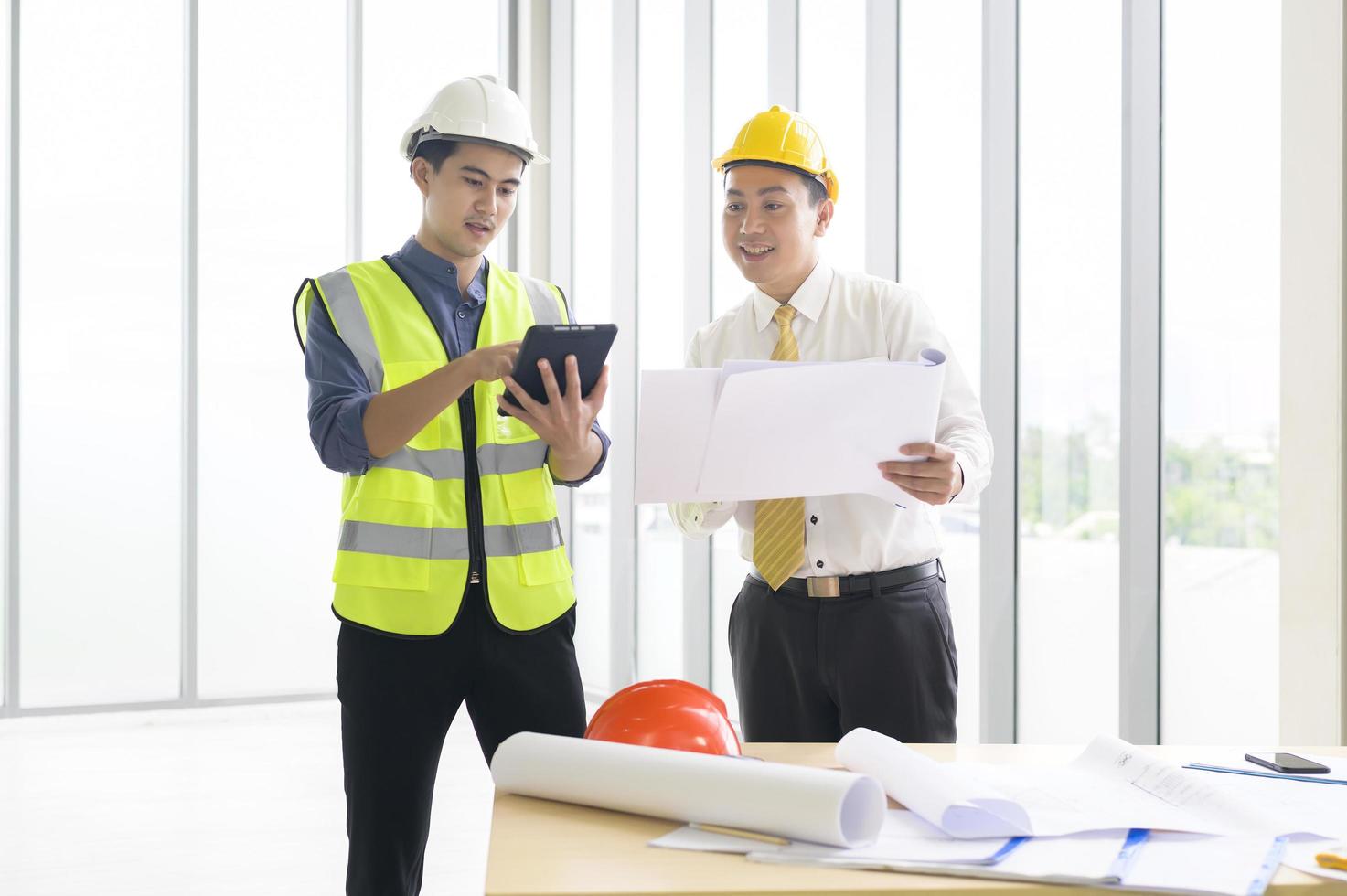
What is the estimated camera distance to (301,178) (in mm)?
5320

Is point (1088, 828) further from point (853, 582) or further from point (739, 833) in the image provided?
point (853, 582)

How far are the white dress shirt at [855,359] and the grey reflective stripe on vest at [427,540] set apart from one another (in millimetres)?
277

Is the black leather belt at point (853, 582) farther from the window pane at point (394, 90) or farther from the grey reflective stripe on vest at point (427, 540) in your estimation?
the window pane at point (394, 90)

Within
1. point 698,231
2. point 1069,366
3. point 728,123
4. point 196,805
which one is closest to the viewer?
point 1069,366

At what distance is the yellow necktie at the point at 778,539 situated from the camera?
76.4 inches

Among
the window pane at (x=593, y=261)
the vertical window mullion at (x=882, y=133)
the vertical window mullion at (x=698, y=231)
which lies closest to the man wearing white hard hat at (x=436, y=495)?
the vertical window mullion at (x=882, y=133)

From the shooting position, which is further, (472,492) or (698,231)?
(698,231)

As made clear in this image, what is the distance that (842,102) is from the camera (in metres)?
3.86

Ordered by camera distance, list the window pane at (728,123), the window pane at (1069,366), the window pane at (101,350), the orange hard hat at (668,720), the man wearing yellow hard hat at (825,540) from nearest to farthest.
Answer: the orange hard hat at (668,720) < the man wearing yellow hard hat at (825,540) < the window pane at (1069,366) < the window pane at (728,123) < the window pane at (101,350)

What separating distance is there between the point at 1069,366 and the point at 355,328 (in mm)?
1982

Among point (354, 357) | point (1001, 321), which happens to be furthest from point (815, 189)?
point (1001, 321)

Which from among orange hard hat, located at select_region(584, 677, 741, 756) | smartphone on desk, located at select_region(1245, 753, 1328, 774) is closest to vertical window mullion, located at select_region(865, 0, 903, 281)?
smartphone on desk, located at select_region(1245, 753, 1328, 774)

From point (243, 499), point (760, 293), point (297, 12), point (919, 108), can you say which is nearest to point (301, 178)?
point (297, 12)

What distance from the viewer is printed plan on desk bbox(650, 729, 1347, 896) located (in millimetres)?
993
